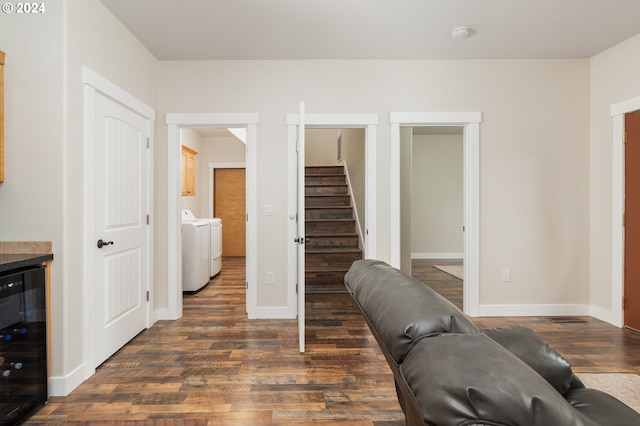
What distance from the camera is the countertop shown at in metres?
1.77

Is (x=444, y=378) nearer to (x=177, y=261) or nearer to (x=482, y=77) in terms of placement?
(x=177, y=261)

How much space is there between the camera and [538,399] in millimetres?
586

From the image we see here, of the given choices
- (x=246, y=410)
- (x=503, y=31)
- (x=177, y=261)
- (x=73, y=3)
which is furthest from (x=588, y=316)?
(x=73, y=3)

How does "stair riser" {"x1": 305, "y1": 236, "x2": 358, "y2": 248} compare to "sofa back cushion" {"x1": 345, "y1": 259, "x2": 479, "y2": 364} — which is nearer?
"sofa back cushion" {"x1": 345, "y1": 259, "x2": 479, "y2": 364}

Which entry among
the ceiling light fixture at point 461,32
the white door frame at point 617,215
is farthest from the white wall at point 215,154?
the white door frame at point 617,215

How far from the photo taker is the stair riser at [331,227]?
205 inches

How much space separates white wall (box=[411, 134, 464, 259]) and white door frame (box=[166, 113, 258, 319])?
16.3 ft

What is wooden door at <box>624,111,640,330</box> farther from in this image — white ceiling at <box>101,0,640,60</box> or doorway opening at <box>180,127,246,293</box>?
doorway opening at <box>180,127,246,293</box>

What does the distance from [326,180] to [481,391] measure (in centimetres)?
576

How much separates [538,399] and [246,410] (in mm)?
1801

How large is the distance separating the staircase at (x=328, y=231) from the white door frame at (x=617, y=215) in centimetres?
266

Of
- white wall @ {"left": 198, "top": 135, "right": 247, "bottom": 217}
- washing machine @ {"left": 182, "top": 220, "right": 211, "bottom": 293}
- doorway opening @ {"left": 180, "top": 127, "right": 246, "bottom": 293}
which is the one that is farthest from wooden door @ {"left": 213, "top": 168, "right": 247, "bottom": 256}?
washing machine @ {"left": 182, "top": 220, "right": 211, "bottom": 293}

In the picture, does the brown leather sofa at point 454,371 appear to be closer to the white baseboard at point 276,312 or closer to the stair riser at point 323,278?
the white baseboard at point 276,312

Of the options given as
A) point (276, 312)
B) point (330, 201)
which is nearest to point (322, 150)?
point (330, 201)
